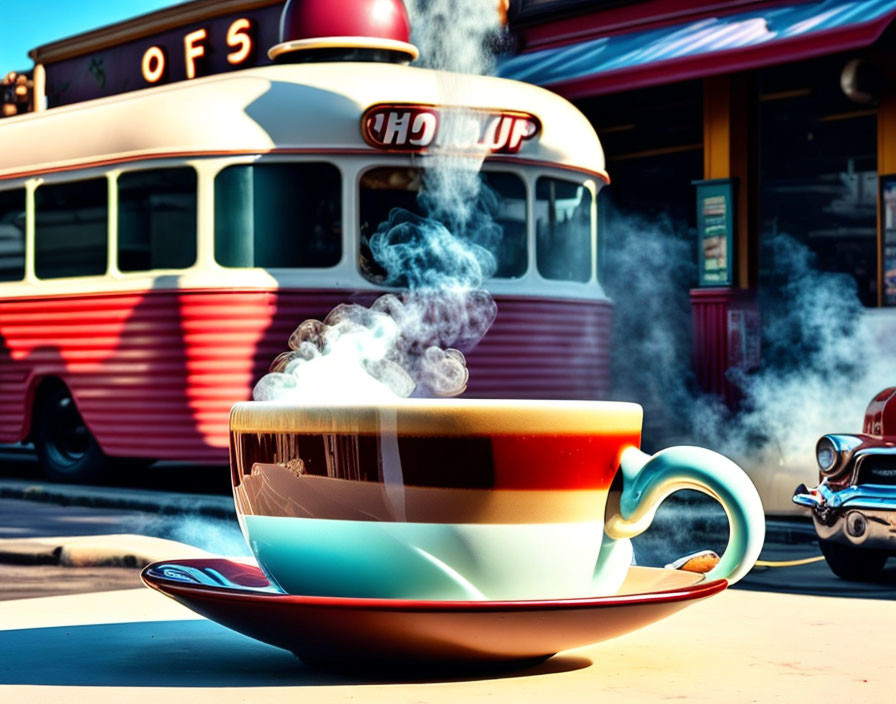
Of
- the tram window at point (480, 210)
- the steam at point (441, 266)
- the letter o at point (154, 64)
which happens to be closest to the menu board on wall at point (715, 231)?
the steam at point (441, 266)

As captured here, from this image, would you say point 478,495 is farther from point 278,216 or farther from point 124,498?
point 278,216

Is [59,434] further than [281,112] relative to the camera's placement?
Yes

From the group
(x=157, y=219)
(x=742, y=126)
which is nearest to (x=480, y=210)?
(x=157, y=219)

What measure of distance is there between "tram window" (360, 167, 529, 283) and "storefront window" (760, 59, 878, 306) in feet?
13.4

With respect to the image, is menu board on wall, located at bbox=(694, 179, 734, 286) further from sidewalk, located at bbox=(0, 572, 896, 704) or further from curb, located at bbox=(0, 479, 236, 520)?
sidewalk, located at bbox=(0, 572, 896, 704)

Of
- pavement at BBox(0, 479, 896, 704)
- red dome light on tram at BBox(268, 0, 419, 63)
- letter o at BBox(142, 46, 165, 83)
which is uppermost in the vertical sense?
letter o at BBox(142, 46, 165, 83)

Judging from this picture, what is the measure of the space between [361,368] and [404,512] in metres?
0.88

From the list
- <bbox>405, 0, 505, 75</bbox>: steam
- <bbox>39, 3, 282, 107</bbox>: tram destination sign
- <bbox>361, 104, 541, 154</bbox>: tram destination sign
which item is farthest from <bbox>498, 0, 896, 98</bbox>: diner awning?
<bbox>39, 3, 282, 107</bbox>: tram destination sign

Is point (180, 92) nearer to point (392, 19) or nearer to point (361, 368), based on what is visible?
point (392, 19)

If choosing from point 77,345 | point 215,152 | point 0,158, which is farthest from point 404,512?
point 0,158

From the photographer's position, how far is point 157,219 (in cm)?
1023

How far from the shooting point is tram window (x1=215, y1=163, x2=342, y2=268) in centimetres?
993

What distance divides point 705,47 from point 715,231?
1.68 metres

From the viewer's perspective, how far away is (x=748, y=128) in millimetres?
13359
